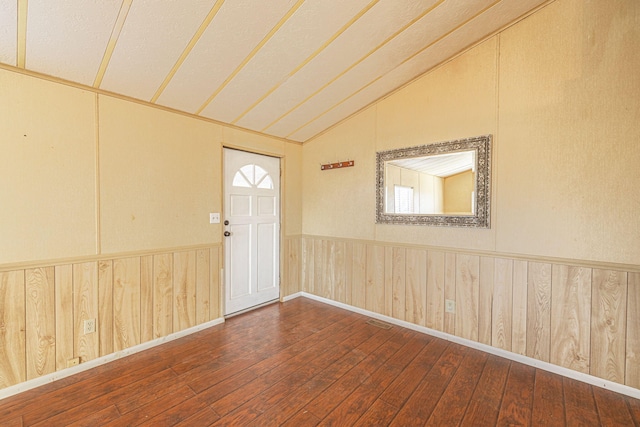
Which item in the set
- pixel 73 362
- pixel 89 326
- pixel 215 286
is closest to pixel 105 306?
pixel 89 326

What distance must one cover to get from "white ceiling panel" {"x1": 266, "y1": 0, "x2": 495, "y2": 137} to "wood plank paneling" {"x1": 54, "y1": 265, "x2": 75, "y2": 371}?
238cm

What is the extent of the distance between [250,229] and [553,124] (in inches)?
123

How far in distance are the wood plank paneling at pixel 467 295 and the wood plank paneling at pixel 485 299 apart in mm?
32

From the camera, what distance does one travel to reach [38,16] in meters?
1.53

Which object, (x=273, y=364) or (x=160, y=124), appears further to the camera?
(x=160, y=124)

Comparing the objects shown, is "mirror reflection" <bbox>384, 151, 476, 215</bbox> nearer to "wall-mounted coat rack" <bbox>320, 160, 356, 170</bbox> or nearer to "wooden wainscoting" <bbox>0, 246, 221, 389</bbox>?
"wall-mounted coat rack" <bbox>320, 160, 356, 170</bbox>

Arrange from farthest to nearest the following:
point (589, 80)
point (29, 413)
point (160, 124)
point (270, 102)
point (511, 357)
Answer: point (270, 102)
point (160, 124)
point (511, 357)
point (589, 80)
point (29, 413)

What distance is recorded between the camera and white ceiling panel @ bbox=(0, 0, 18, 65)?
1.46 metres

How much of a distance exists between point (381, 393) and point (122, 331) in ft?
7.24

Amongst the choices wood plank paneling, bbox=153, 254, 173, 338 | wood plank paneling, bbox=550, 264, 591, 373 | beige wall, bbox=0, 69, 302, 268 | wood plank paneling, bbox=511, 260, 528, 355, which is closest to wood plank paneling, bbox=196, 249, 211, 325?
beige wall, bbox=0, 69, 302, 268

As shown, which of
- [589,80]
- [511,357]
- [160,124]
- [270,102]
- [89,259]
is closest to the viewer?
[589,80]

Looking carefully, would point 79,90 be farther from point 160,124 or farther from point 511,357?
point 511,357

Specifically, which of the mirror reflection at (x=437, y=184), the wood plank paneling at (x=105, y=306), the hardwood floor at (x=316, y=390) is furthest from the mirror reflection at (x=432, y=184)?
the wood plank paneling at (x=105, y=306)

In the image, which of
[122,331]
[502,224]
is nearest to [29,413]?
[122,331]
